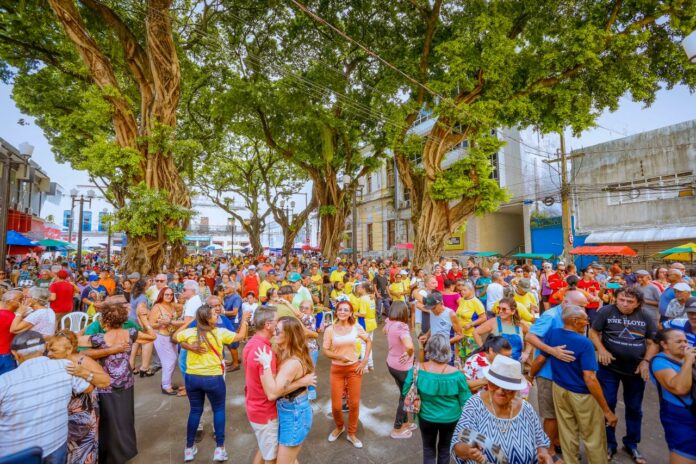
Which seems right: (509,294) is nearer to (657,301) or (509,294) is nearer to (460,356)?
(460,356)

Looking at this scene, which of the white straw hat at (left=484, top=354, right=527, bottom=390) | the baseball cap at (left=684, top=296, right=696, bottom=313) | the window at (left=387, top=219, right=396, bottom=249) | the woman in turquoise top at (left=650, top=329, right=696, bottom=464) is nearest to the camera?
the white straw hat at (left=484, top=354, right=527, bottom=390)

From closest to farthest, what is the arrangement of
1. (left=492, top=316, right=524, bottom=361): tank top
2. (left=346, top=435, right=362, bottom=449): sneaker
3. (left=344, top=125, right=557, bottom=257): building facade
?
(left=346, top=435, right=362, bottom=449): sneaker < (left=492, top=316, right=524, bottom=361): tank top < (left=344, top=125, right=557, bottom=257): building facade

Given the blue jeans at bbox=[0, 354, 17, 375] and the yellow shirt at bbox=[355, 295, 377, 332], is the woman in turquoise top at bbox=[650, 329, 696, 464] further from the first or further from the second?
the blue jeans at bbox=[0, 354, 17, 375]

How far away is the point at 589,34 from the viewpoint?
10320mm

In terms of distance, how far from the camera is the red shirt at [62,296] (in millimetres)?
7039

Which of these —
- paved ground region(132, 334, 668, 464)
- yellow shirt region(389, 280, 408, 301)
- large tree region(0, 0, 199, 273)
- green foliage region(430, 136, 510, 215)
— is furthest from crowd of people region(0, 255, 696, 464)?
green foliage region(430, 136, 510, 215)

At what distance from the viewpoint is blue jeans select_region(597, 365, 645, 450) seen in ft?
11.1

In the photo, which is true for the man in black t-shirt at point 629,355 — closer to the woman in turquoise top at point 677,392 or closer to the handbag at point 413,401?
the woman in turquoise top at point 677,392

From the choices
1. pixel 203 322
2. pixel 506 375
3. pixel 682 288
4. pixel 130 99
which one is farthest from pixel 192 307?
pixel 130 99

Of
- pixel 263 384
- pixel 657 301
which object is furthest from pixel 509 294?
pixel 263 384

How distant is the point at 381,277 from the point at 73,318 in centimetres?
766

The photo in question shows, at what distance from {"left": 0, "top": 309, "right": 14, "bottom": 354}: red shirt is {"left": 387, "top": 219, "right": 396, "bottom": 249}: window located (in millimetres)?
25628

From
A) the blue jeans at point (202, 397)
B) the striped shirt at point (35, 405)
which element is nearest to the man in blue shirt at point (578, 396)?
the blue jeans at point (202, 397)

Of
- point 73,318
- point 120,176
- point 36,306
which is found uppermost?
point 120,176
